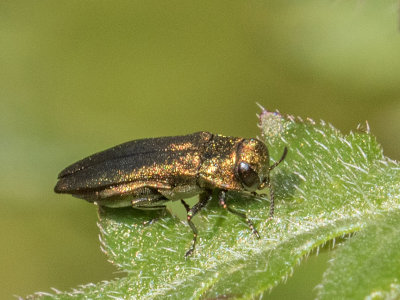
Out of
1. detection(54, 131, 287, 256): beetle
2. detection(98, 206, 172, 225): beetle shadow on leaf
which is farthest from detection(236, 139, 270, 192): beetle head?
detection(98, 206, 172, 225): beetle shadow on leaf

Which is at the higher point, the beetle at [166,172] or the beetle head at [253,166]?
the beetle at [166,172]

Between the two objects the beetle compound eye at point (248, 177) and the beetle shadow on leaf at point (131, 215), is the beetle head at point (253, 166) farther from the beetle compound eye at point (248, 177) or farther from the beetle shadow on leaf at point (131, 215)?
the beetle shadow on leaf at point (131, 215)

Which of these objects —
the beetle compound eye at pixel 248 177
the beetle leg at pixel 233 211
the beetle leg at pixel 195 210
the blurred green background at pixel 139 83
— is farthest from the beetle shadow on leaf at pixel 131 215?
the blurred green background at pixel 139 83

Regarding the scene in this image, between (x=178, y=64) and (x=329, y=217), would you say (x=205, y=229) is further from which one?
(x=178, y=64)

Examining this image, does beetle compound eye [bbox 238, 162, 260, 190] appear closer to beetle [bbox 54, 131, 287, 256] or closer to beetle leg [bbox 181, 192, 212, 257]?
beetle [bbox 54, 131, 287, 256]

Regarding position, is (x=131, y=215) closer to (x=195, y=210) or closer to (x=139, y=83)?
(x=195, y=210)
